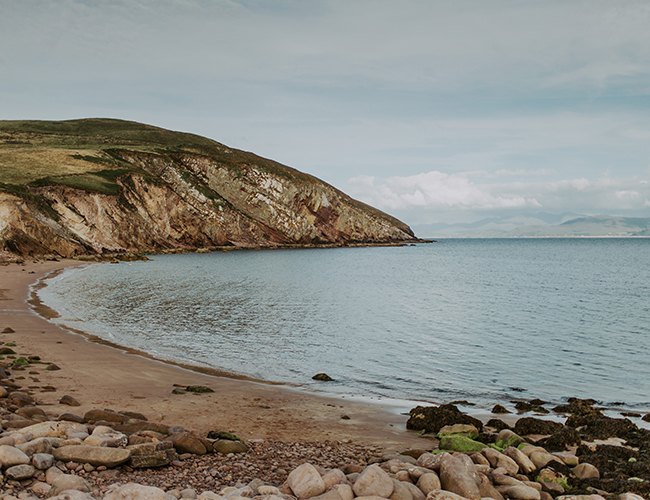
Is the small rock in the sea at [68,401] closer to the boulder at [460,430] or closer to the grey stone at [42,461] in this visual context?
the grey stone at [42,461]

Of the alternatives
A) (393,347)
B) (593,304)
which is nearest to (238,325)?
(393,347)

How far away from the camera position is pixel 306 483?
6.23 m

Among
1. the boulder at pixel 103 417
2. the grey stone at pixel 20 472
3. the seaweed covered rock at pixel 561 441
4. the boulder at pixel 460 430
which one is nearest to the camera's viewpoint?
the grey stone at pixel 20 472

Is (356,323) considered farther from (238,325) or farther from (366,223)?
(366,223)

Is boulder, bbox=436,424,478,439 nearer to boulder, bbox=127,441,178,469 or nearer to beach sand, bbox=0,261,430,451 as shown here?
beach sand, bbox=0,261,430,451

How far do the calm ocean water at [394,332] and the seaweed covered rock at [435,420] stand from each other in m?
2.76

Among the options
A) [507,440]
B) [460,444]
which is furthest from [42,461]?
[507,440]

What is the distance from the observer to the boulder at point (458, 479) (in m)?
6.46

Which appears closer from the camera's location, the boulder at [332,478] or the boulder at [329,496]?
the boulder at [329,496]

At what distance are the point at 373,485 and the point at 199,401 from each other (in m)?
6.53

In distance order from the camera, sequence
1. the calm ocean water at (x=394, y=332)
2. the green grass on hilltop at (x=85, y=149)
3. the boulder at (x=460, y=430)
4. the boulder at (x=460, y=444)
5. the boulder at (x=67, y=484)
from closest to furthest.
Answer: the boulder at (x=67, y=484)
the boulder at (x=460, y=444)
the boulder at (x=460, y=430)
the calm ocean water at (x=394, y=332)
the green grass on hilltop at (x=85, y=149)

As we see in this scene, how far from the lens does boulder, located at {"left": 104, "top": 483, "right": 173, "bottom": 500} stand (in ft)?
17.9

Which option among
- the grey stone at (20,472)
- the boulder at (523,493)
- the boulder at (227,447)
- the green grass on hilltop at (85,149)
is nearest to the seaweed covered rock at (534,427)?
the boulder at (523,493)

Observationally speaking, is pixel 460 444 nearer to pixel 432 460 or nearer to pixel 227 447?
pixel 432 460
